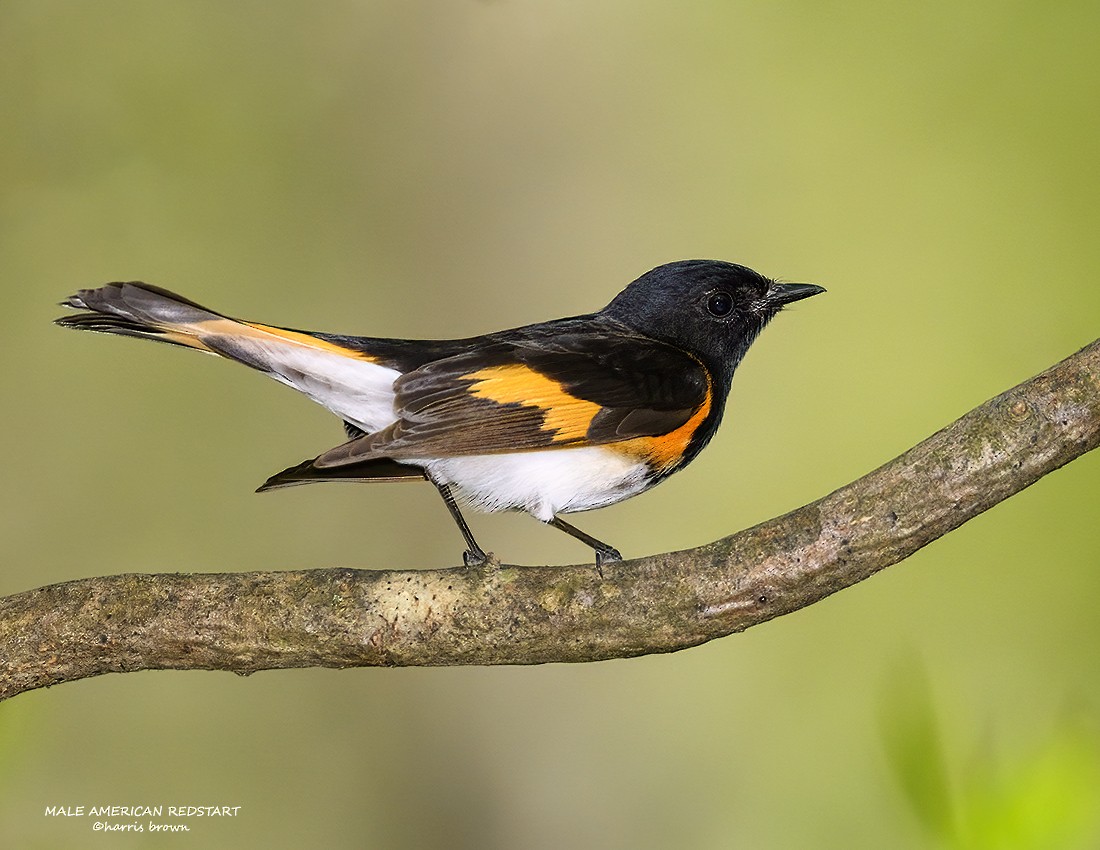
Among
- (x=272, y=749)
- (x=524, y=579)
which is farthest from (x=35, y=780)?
(x=524, y=579)

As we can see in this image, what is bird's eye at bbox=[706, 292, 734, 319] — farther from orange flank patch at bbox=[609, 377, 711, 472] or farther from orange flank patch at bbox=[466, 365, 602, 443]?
orange flank patch at bbox=[466, 365, 602, 443]

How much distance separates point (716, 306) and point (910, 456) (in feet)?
3.25

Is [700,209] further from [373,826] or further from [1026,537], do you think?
[373,826]

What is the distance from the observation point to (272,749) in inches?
134

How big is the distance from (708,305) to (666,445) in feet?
1.67

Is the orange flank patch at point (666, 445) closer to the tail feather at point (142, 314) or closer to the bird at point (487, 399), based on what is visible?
the bird at point (487, 399)

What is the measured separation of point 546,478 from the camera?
2.23 meters

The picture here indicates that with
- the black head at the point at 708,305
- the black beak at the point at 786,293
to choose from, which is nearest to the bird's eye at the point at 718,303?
the black head at the point at 708,305

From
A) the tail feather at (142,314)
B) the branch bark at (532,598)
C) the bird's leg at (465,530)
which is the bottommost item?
the branch bark at (532,598)

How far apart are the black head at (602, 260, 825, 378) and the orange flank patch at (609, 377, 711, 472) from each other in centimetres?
27

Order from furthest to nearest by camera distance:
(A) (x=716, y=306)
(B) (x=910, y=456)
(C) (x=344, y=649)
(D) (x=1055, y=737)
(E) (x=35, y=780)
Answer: (E) (x=35, y=780), (A) (x=716, y=306), (C) (x=344, y=649), (B) (x=910, y=456), (D) (x=1055, y=737)

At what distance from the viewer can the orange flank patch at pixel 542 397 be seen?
2.16 metres

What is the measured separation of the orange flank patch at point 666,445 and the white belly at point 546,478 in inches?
0.8

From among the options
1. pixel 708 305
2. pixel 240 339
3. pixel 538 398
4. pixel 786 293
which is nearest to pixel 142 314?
pixel 240 339
